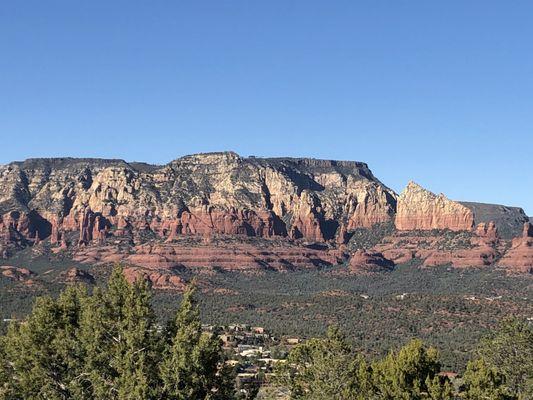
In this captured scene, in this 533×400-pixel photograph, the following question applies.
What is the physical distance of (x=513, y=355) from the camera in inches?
2894

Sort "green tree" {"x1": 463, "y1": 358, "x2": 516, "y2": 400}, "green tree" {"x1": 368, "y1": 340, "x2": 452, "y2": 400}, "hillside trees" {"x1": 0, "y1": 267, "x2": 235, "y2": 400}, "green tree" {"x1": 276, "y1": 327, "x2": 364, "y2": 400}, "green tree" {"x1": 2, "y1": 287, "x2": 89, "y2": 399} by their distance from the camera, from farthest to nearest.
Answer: "green tree" {"x1": 368, "y1": 340, "x2": 452, "y2": 400} < "green tree" {"x1": 463, "y1": 358, "x2": 516, "y2": 400} < "green tree" {"x1": 276, "y1": 327, "x2": 364, "y2": 400} < "green tree" {"x1": 2, "y1": 287, "x2": 89, "y2": 399} < "hillside trees" {"x1": 0, "y1": 267, "x2": 235, "y2": 400}

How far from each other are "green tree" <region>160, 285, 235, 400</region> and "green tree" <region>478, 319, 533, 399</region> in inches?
1187

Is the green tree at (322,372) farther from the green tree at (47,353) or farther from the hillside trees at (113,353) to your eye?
the green tree at (47,353)

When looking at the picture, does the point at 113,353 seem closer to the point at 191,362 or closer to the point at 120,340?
the point at 120,340

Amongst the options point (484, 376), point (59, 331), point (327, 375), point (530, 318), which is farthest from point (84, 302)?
point (530, 318)

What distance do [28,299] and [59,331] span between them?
131m

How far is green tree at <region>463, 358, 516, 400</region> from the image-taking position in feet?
179

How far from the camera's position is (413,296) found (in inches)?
7633

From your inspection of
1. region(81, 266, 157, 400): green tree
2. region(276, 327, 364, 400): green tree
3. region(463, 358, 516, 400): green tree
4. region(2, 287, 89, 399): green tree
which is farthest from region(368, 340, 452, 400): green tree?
region(2, 287, 89, 399): green tree

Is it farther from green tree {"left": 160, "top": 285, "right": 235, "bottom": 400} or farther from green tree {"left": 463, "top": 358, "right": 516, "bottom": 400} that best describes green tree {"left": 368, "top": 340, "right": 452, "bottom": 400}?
green tree {"left": 160, "top": 285, "right": 235, "bottom": 400}

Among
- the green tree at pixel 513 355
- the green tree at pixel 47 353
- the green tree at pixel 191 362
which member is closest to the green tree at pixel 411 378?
the green tree at pixel 191 362

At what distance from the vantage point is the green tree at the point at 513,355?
70938mm

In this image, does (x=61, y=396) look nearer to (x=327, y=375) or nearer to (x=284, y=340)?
(x=327, y=375)

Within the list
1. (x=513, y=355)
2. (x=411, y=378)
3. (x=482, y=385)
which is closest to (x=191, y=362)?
(x=411, y=378)
